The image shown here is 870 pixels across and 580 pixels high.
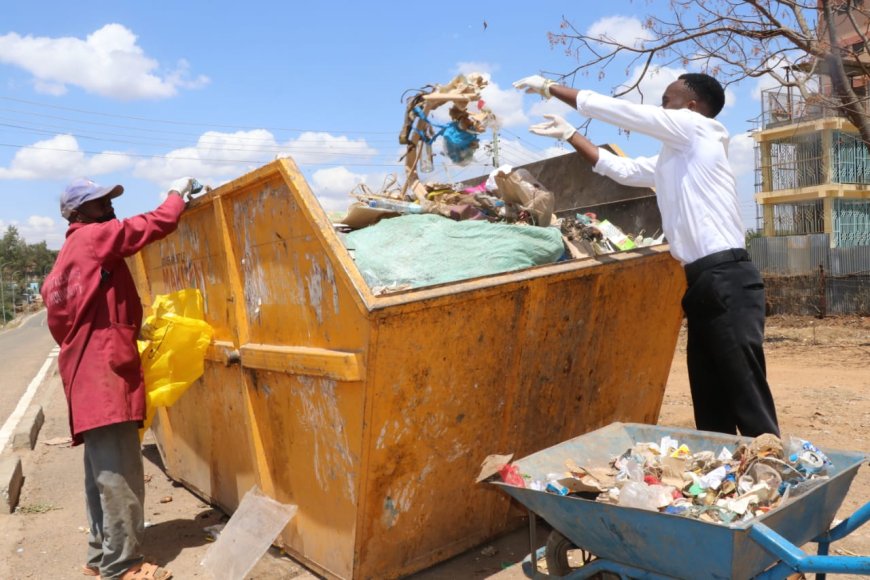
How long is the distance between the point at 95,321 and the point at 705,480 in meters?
2.69

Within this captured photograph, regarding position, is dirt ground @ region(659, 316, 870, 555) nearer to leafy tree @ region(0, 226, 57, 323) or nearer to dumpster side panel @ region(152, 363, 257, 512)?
dumpster side panel @ region(152, 363, 257, 512)

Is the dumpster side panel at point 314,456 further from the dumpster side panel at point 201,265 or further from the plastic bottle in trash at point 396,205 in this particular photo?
the plastic bottle in trash at point 396,205

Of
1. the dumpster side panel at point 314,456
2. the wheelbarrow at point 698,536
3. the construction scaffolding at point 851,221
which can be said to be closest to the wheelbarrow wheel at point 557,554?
the wheelbarrow at point 698,536

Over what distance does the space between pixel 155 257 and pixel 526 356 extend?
281 cm

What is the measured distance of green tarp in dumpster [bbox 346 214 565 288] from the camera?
116 inches

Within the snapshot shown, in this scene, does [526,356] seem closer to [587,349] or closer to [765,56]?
[587,349]

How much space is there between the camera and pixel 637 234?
403cm

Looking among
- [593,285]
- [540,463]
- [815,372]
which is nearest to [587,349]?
[593,285]

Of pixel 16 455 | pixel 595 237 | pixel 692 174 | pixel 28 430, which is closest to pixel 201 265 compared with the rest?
pixel 595 237

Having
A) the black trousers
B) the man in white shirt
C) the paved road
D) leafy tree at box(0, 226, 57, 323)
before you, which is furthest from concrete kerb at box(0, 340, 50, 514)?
leafy tree at box(0, 226, 57, 323)

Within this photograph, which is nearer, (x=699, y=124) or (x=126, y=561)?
(x=699, y=124)

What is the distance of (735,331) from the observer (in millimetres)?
2920

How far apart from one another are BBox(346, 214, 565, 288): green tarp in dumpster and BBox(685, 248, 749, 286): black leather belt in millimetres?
570

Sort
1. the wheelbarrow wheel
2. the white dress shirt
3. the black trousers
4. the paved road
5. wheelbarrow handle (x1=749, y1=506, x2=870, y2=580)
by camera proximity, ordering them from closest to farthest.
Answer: wheelbarrow handle (x1=749, y1=506, x2=870, y2=580)
the wheelbarrow wheel
the black trousers
the white dress shirt
the paved road
